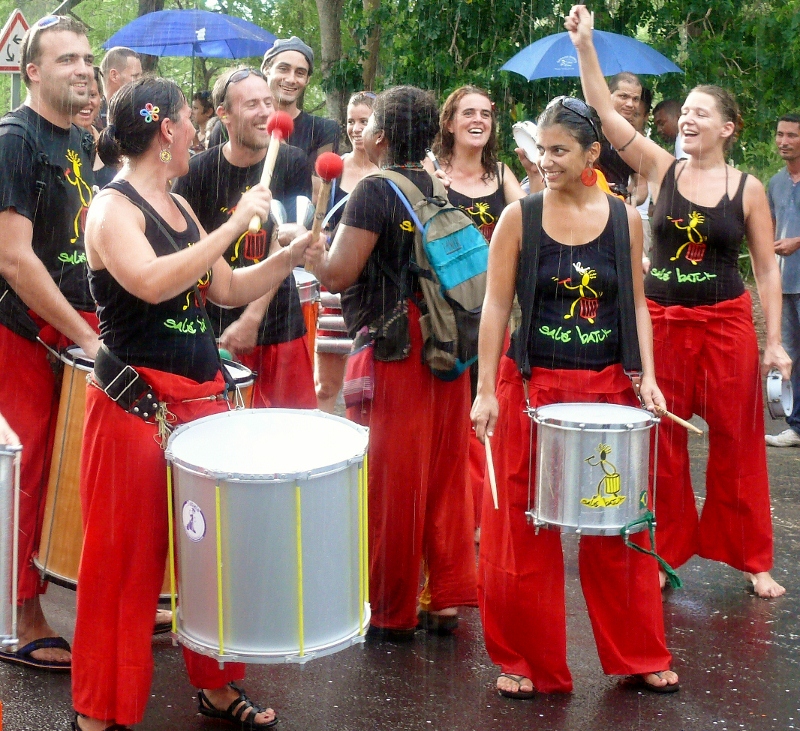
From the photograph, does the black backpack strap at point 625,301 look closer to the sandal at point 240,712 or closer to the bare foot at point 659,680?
the bare foot at point 659,680

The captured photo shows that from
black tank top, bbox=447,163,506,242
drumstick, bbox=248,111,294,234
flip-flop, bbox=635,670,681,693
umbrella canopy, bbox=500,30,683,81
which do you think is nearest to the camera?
drumstick, bbox=248,111,294,234

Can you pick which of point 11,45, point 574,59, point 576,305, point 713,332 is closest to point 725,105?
point 713,332

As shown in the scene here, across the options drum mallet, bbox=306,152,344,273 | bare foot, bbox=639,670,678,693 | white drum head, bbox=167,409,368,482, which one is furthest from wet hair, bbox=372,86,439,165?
bare foot, bbox=639,670,678,693

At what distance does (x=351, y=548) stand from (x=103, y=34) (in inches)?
1057

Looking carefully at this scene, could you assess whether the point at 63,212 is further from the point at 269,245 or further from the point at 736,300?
the point at 736,300

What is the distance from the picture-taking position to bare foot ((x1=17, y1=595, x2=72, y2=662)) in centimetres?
435

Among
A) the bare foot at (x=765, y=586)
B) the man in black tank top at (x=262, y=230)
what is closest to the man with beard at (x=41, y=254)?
the man in black tank top at (x=262, y=230)

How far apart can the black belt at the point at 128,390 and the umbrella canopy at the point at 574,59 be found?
20.6 ft

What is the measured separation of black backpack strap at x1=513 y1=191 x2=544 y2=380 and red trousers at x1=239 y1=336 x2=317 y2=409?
4.08ft

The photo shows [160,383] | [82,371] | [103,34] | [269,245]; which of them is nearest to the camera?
[160,383]

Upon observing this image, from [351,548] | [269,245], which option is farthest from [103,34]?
[351,548]

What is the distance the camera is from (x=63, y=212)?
4.28 meters

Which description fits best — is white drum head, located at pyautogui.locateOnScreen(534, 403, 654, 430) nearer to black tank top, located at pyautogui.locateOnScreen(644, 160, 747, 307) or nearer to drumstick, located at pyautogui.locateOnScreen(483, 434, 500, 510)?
drumstick, located at pyautogui.locateOnScreen(483, 434, 500, 510)

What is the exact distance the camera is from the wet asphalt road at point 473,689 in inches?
157
